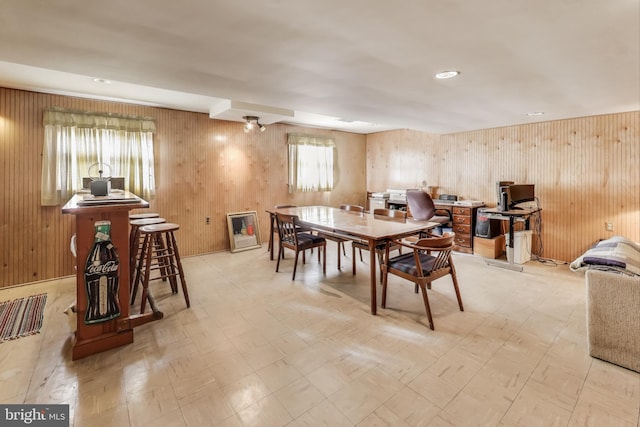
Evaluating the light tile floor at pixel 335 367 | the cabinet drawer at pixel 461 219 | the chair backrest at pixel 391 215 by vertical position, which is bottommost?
the light tile floor at pixel 335 367

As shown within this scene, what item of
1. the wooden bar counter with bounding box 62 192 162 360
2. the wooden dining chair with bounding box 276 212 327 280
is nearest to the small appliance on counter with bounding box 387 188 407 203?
the wooden dining chair with bounding box 276 212 327 280

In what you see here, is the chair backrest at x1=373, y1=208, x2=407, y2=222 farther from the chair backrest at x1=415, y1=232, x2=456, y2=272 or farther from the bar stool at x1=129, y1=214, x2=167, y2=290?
the bar stool at x1=129, y1=214, x2=167, y2=290

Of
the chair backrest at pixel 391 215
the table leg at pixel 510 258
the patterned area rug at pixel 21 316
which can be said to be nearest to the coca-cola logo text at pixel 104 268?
the patterned area rug at pixel 21 316

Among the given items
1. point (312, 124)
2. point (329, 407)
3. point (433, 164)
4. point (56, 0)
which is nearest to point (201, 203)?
point (312, 124)

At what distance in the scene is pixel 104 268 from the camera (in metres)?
2.16

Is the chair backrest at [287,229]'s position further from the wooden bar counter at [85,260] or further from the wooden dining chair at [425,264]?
the wooden bar counter at [85,260]

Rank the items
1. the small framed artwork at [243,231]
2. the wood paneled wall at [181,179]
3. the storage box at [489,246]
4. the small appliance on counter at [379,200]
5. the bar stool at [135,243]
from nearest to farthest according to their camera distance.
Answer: the bar stool at [135,243], the wood paneled wall at [181,179], the storage box at [489,246], the small framed artwork at [243,231], the small appliance on counter at [379,200]

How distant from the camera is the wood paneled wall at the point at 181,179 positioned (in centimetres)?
351

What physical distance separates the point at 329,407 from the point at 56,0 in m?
2.50

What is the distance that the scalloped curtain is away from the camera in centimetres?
365

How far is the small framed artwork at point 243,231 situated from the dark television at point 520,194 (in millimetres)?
4105

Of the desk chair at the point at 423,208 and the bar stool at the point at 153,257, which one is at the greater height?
the desk chair at the point at 423,208

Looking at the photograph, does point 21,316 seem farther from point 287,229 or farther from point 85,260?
point 287,229

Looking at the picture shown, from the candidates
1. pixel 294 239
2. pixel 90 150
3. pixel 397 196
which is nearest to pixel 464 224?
pixel 397 196
